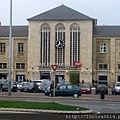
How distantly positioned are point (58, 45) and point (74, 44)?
328 centimetres

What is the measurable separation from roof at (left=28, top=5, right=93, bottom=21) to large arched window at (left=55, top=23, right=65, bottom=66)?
2.08m

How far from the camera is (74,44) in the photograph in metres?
85.6

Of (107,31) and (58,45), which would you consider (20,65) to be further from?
(107,31)

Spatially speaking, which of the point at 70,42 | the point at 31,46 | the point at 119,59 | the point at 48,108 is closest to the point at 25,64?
the point at 31,46

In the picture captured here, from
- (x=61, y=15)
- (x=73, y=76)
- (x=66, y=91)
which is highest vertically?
(x=61, y=15)

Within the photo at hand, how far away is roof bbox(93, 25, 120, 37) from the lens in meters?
87.9

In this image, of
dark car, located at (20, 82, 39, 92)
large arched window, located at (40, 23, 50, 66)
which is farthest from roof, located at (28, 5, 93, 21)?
dark car, located at (20, 82, 39, 92)

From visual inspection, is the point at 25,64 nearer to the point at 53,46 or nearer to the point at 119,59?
the point at 53,46

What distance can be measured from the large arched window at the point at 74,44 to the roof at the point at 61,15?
6.82ft

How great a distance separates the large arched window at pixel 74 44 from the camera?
8538cm

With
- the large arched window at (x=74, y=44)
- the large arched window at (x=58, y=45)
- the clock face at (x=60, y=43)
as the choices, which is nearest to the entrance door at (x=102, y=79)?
the large arched window at (x=74, y=44)

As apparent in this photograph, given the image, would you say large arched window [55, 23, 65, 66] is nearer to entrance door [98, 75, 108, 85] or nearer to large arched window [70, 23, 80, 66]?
large arched window [70, 23, 80, 66]

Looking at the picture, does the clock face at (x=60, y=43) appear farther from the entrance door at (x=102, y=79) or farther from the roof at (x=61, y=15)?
the entrance door at (x=102, y=79)

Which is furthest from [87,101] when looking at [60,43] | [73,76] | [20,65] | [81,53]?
[20,65]
